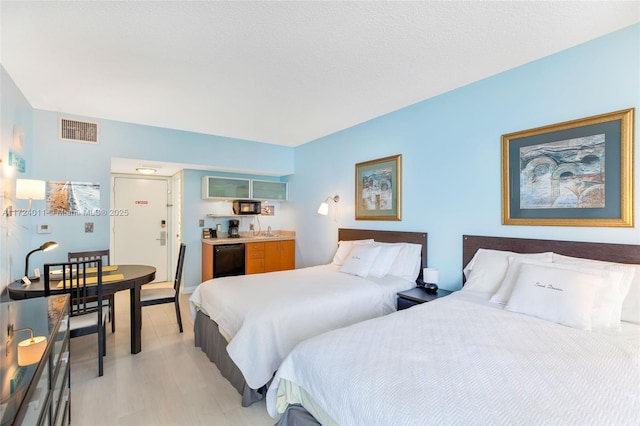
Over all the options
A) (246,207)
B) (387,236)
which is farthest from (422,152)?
(246,207)

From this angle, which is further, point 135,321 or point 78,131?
point 78,131

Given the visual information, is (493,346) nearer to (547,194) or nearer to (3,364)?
(547,194)

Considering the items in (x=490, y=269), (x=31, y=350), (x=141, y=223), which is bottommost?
(x=31, y=350)

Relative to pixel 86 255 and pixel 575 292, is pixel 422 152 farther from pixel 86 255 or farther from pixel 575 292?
pixel 86 255

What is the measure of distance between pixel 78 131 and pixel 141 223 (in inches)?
84.5

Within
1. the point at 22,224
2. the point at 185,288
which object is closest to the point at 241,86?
the point at 22,224

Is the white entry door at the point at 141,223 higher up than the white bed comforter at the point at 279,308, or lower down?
higher up

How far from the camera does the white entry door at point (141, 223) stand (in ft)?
17.1

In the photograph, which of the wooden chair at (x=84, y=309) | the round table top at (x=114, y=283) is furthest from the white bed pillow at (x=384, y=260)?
the wooden chair at (x=84, y=309)

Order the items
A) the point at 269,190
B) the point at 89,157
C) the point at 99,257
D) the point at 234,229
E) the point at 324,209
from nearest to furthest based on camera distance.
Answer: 1. the point at 99,257
2. the point at 89,157
3. the point at 324,209
4. the point at 234,229
5. the point at 269,190

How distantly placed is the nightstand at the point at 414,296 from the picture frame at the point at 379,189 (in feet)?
3.14

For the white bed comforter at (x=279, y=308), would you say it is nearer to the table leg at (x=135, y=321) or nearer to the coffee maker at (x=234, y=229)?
the table leg at (x=135, y=321)

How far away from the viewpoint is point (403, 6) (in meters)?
1.75

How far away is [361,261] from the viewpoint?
10.9 ft
